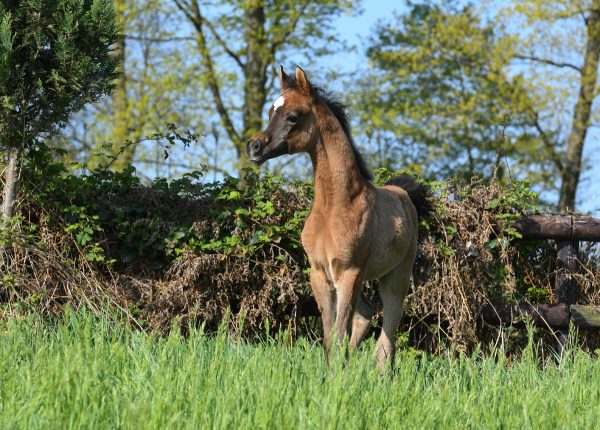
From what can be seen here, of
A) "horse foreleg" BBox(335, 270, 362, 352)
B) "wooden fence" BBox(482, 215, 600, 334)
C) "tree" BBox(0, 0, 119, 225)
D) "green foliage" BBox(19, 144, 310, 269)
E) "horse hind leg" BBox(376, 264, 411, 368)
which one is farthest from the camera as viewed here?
"wooden fence" BBox(482, 215, 600, 334)

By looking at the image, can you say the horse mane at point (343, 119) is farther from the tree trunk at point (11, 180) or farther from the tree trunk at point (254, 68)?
the tree trunk at point (254, 68)

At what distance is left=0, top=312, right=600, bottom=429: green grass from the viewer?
3695 mm

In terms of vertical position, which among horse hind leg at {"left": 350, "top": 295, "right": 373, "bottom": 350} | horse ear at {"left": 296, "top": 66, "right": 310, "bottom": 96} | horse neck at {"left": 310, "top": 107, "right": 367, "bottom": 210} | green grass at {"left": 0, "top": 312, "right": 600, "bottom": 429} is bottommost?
green grass at {"left": 0, "top": 312, "right": 600, "bottom": 429}

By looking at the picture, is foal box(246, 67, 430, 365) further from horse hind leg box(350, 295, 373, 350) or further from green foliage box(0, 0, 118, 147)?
green foliage box(0, 0, 118, 147)

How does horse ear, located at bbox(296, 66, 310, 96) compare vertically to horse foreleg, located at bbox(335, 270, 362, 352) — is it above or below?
above

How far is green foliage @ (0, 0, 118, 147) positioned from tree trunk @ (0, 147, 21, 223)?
112 mm

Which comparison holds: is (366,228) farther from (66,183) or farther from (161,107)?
(161,107)

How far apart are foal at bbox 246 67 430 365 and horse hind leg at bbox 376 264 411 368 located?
40 centimetres

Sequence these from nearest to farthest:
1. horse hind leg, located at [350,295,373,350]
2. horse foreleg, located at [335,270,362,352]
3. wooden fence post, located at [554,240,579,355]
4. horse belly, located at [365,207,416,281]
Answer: horse foreleg, located at [335,270,362,352] → horse belly, located at [365,207,416,281] → horse hind leg, located at [350,295,373,350] → wooden fence post, located at [554,240,579,355]

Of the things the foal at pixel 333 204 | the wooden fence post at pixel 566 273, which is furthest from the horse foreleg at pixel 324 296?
the wooden fence post at pixel 566 273

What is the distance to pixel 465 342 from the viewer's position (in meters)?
7.78

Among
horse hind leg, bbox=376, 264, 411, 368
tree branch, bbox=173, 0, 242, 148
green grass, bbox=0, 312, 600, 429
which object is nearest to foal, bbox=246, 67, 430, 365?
horse hind leg, bbox=376, 264, 411, 368

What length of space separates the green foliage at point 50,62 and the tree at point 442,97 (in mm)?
15237

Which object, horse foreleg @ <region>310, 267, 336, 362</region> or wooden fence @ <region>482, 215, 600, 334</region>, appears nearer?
horse foreleg @ <region>310, 267, 336, 362</region>
